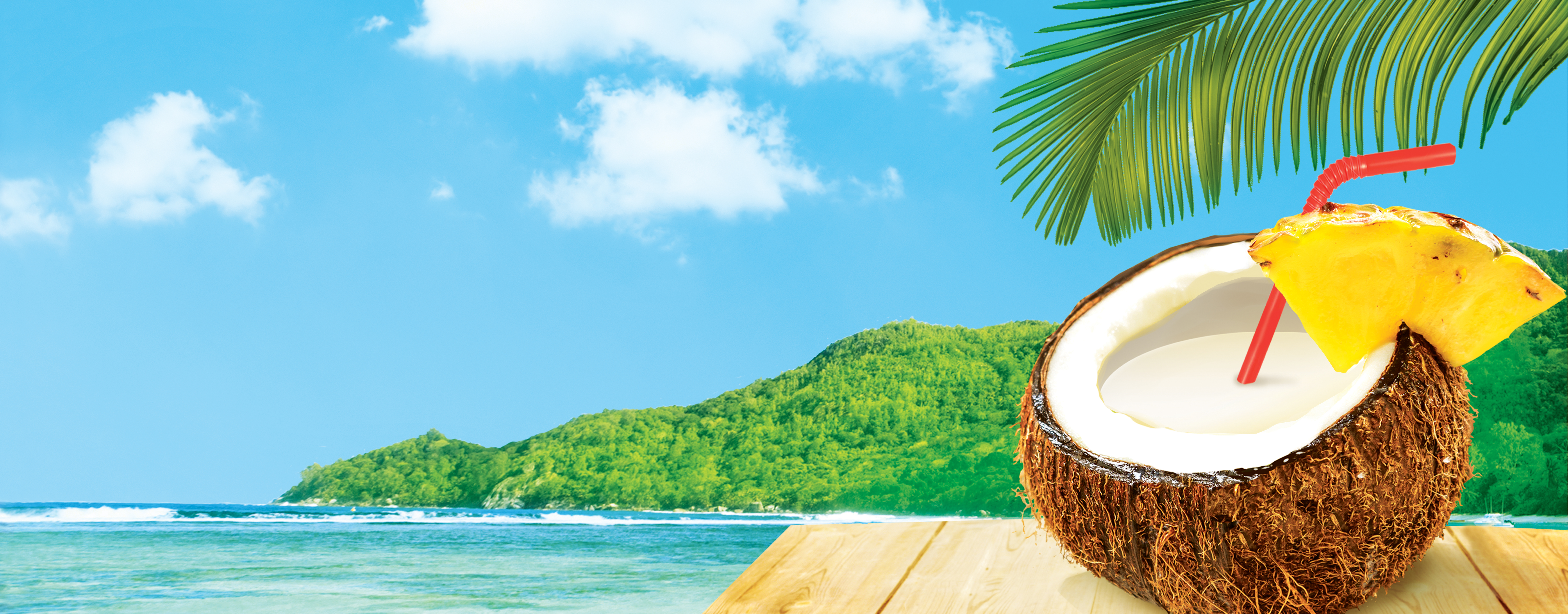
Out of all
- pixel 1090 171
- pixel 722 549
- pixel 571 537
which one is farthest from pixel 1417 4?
pixel 571 537

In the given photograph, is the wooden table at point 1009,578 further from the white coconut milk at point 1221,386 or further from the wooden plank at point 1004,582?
the white coconut milk at point 1221,386

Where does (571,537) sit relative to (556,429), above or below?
below

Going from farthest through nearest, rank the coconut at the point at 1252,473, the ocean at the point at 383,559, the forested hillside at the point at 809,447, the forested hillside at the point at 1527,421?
the forested hillside at the point at 809,447 < the forested hillside at the point at 1527,421 < the ocean at the point at 383,559 < the coconut at the point at 1252,473

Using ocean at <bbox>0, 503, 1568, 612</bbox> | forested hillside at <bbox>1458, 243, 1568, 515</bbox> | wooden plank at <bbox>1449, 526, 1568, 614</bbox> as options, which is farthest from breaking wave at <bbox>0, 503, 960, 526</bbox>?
wooden plank at <bbox>1449, 526, 1568, 614</bbox>

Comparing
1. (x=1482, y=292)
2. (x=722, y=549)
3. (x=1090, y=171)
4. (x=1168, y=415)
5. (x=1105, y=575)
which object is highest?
(x=1090, y=171)

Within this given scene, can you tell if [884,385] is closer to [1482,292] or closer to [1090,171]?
[1090,171]

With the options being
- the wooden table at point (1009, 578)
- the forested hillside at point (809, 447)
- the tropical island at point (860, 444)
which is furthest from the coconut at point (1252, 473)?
the forested hillside at point (809, 447)

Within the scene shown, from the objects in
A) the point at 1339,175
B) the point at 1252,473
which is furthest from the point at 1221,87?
the point at 1252,473

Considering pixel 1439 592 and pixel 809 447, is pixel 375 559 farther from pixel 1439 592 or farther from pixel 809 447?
pixel 1439 592
